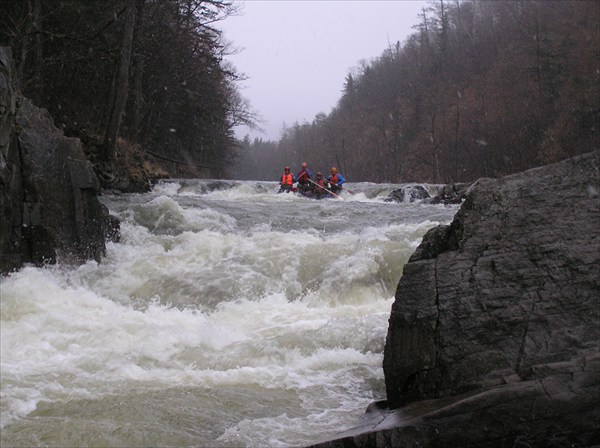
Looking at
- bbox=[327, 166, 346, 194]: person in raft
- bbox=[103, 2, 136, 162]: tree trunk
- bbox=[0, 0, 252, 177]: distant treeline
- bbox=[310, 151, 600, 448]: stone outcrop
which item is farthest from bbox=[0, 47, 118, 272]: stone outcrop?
bbox=[327, 166, 346, 194]: person in raft

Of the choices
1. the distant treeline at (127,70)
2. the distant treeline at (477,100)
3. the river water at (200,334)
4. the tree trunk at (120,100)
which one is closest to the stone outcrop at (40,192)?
the river water at (200,334)

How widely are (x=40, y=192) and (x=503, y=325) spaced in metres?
6.32

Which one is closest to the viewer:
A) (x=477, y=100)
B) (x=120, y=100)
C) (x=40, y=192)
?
(x=40, y=192)

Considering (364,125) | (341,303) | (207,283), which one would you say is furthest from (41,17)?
(364,125)

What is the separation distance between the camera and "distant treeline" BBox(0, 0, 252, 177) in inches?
575

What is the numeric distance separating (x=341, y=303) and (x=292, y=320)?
1.06m

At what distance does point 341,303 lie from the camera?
23.1ft

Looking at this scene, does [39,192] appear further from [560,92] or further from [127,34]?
[560,92]

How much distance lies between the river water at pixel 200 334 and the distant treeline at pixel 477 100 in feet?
63.0

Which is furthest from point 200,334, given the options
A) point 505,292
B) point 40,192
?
point 40,192

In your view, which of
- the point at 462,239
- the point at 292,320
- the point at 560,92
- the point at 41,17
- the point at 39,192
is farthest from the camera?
the point at 560,92

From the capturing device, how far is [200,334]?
5.65 meters

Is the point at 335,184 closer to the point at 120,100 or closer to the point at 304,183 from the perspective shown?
the point at 304,183

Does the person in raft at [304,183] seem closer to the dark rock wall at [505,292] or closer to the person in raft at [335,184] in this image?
the person in raft at [335,184]
